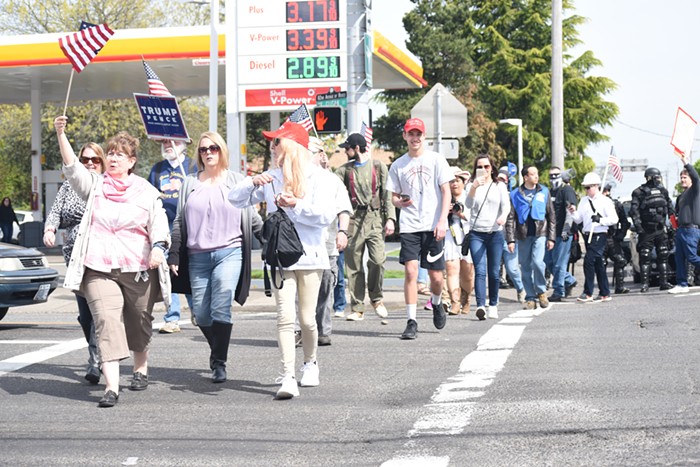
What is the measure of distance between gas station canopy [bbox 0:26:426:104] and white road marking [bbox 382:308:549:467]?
17.3 meters

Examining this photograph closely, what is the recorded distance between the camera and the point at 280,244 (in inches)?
302

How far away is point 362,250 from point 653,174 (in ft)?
19.9

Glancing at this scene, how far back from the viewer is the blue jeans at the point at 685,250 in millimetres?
16719

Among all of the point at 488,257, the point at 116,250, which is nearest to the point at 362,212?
the point at 488,257

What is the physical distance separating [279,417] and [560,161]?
1956cm

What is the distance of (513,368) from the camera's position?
343 inches

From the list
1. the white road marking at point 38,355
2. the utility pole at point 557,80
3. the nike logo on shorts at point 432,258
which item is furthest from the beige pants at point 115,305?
the utility pole at point 557,80

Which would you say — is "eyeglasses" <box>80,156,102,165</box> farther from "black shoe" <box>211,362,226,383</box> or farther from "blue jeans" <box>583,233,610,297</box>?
"blue jeans" <box>583,233,610,297</box>

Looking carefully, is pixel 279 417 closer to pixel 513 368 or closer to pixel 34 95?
pixel 513 368

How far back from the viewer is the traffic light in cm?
1598

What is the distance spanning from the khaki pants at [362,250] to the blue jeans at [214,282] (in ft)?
14.8

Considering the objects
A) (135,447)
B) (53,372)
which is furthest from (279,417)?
(53,372)

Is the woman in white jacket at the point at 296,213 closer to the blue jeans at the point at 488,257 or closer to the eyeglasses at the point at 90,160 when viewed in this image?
the eyeglasses at the point at 90,160

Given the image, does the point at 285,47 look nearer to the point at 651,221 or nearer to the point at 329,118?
the point at 329,118
